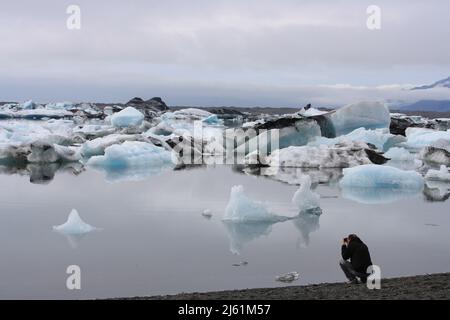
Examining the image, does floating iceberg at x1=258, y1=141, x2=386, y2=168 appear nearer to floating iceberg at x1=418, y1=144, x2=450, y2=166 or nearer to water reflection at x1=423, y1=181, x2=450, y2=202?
floating iceberg at x1=418, y1=144, x2=450, y2=166

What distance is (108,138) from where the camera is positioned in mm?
17500

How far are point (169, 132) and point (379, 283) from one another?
18.6 meters

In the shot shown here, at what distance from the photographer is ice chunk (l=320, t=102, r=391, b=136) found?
1870 centimetres

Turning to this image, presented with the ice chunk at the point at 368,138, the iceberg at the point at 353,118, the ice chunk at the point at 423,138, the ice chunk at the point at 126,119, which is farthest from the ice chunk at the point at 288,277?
the ice chunk at the point at 126,119

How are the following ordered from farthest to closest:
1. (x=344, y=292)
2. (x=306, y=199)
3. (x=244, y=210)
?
1. (x=306, y=199)
2. (x=244, y=210)
3. (x=344, y=292)

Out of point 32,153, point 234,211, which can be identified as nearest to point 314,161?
point 32,153

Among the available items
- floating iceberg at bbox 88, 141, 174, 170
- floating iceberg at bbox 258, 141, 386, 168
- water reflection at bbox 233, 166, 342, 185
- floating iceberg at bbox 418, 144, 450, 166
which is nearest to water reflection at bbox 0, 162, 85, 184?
floating iceberg at bbox 88, 141, 174, 170

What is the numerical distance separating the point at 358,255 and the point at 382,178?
7.30 metres

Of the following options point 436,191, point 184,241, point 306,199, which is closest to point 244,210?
point 306,199

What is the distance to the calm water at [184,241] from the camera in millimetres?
4965

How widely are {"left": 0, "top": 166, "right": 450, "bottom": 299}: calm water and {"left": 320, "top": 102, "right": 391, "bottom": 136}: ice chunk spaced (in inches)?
329

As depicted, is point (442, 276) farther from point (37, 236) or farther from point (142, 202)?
point (142, 202)

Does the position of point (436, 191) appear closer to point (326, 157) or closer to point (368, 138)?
point (326, 157)

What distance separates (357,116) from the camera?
1892 cm
